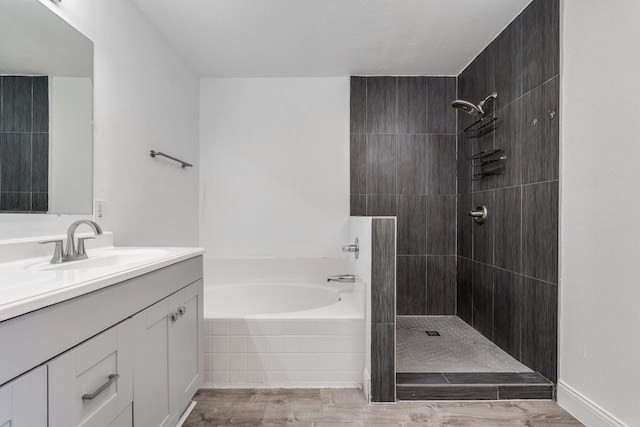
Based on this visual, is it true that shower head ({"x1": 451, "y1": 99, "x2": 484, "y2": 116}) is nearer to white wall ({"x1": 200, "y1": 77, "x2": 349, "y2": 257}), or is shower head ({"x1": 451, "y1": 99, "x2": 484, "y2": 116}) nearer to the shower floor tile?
white wall ({"x1": 200, "y1": 77, "x2": 349, "y2": 257})

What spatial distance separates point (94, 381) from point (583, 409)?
203 cm

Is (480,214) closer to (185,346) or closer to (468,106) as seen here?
(468,106)

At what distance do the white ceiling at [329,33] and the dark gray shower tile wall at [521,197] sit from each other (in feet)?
0.77

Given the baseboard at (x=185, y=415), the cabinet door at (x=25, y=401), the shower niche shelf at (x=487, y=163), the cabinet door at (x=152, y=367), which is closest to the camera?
the cabinet door at (x=25, y=401)

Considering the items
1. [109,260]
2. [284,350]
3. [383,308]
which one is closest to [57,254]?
[109,260]

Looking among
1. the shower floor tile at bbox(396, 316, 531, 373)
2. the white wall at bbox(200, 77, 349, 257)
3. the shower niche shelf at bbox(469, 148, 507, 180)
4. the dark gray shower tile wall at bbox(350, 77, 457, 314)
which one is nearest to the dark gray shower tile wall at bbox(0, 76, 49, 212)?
the white wall at bbox(200, 77, 349, 257)

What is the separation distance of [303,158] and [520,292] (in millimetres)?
1952

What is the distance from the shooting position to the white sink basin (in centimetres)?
119

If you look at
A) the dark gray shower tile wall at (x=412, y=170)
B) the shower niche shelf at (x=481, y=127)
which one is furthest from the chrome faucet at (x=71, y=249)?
the shower niche shelf at (x=481, y=127)

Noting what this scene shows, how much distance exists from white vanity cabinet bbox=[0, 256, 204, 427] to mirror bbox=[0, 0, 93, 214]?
1.92ft

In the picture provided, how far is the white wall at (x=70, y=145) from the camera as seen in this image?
1387 mm

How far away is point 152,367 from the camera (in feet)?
4.02

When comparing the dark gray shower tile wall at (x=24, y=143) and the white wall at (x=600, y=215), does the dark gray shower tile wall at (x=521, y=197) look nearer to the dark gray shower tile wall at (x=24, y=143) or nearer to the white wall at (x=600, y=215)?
the white wall at (x=600, y=215)

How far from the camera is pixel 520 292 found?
6.67 ft
